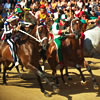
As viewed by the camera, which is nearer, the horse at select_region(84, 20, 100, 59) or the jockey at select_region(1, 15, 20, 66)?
the jockey at select_region(1, 15, 20, 66)

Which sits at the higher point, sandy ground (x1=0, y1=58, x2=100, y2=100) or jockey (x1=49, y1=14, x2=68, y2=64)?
jockey (x1=49, y1=14, x2=68, y2=64)

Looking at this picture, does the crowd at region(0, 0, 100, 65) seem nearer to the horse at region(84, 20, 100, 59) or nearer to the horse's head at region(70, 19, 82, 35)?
the horse's head at region(70, 19, 82, 35)

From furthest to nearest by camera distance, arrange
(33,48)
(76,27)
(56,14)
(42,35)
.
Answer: (56,14) < (76,27) < (33,48) < (42,35)

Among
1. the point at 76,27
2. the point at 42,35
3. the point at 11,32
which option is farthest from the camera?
the point at 11,32

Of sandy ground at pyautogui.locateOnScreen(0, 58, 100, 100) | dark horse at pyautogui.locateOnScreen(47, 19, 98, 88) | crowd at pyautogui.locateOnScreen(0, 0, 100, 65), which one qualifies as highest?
crowd at pyautogui.locateOnScreen(0, 0, 100, 65)

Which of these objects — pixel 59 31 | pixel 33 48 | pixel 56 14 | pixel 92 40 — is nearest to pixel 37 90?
pixel 33 48

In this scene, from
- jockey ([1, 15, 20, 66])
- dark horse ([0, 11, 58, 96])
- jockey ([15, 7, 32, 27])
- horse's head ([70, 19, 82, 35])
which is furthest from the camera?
jockey ([1, 15, 20, 66])

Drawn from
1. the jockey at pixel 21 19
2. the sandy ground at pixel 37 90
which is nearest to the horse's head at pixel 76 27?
the jockey at pixel 21 19

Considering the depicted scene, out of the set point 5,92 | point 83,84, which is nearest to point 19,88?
point 5,92

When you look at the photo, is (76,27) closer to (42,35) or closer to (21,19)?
(42,35)

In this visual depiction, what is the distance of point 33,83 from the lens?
28.1ft

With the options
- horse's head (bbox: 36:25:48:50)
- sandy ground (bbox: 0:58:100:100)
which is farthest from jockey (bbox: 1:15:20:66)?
sandy ground (bbox: 0:58:100:100)

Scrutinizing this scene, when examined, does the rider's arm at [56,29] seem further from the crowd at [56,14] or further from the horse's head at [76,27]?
the horse's head at [76,27]

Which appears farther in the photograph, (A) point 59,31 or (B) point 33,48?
(A) point 59,31
